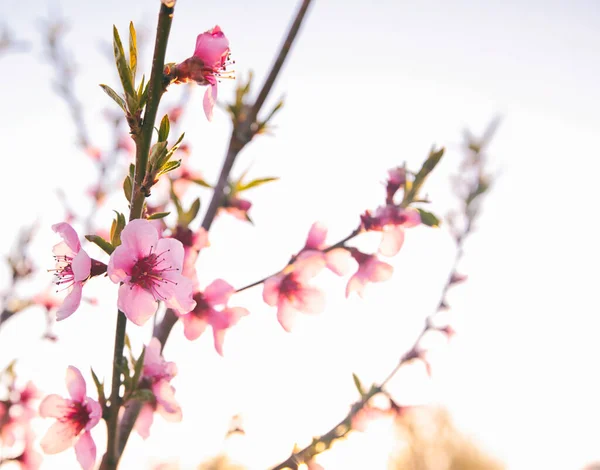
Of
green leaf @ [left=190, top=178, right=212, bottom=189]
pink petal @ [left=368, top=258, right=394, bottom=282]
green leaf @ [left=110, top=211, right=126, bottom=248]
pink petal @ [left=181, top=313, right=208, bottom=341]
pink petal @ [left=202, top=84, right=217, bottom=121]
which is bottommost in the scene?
green leaf @ [left=110, top=211, right=126, bottom=248]

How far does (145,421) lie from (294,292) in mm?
659

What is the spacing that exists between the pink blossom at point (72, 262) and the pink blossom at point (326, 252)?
2.61 feet

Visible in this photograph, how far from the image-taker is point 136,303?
3.52 feet

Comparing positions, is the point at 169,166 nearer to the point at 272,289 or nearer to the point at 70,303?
the point at 70,303

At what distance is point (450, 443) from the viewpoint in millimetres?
19078

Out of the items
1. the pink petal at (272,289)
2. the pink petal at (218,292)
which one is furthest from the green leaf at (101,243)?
the pink petal at (272,289)

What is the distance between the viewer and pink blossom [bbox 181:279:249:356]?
158 centimetres

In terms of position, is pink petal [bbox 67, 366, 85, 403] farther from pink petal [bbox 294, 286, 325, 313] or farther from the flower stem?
pink petal [bbox 294, 286, 325, 313]

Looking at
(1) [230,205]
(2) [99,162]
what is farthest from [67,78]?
(1) [230,205]

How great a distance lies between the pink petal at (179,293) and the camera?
1.15m

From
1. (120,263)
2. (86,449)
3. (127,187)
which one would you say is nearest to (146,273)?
(120,263)

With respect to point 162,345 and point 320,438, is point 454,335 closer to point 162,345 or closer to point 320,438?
point 320,438

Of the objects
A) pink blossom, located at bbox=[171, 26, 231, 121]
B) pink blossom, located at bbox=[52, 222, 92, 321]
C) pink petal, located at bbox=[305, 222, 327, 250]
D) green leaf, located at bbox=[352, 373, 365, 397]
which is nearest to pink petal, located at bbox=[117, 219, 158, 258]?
pink blossom, located at bbox=[52, 222, 92, 321]

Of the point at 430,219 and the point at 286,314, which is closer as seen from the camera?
the point at 430,219
